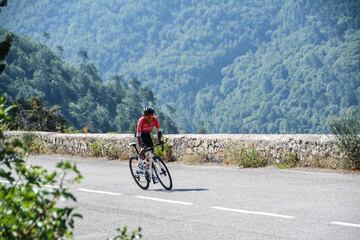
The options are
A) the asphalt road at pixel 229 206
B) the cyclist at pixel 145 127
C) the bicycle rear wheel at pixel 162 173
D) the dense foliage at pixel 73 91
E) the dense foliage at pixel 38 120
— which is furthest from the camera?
the dense foliage at pixel 73 91

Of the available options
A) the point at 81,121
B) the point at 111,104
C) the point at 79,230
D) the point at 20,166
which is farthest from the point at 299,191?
the point at 111,104

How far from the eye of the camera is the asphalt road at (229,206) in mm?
8031

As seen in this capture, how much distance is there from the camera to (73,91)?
145 meters

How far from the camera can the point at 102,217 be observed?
377 inches

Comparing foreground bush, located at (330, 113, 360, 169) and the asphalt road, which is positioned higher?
foreground bush, located at (330, 113, 360, 169)

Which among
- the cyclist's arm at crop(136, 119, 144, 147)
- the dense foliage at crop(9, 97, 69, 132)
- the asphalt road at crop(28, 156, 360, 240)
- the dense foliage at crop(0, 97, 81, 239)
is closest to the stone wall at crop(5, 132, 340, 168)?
the asphalt road at crop(28, 156, 360, 240)

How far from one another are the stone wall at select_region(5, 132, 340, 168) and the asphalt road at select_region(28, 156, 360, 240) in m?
0.69

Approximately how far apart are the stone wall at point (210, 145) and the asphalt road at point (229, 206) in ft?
2.27

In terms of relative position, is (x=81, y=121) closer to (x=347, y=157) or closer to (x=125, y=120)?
(x=125, y=120)

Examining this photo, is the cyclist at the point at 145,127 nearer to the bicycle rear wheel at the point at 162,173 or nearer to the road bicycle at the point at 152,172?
the road bicycle at the point at 152,172

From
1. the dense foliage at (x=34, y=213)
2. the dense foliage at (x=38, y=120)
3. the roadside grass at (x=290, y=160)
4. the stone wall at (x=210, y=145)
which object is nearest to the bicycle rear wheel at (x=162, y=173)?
the roadside grass at (x=290, y=160)

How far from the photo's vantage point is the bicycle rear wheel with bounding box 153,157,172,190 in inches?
508

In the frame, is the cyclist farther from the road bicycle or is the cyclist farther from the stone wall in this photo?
the stone wall

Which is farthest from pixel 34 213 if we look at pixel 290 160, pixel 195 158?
pixel 195 158
